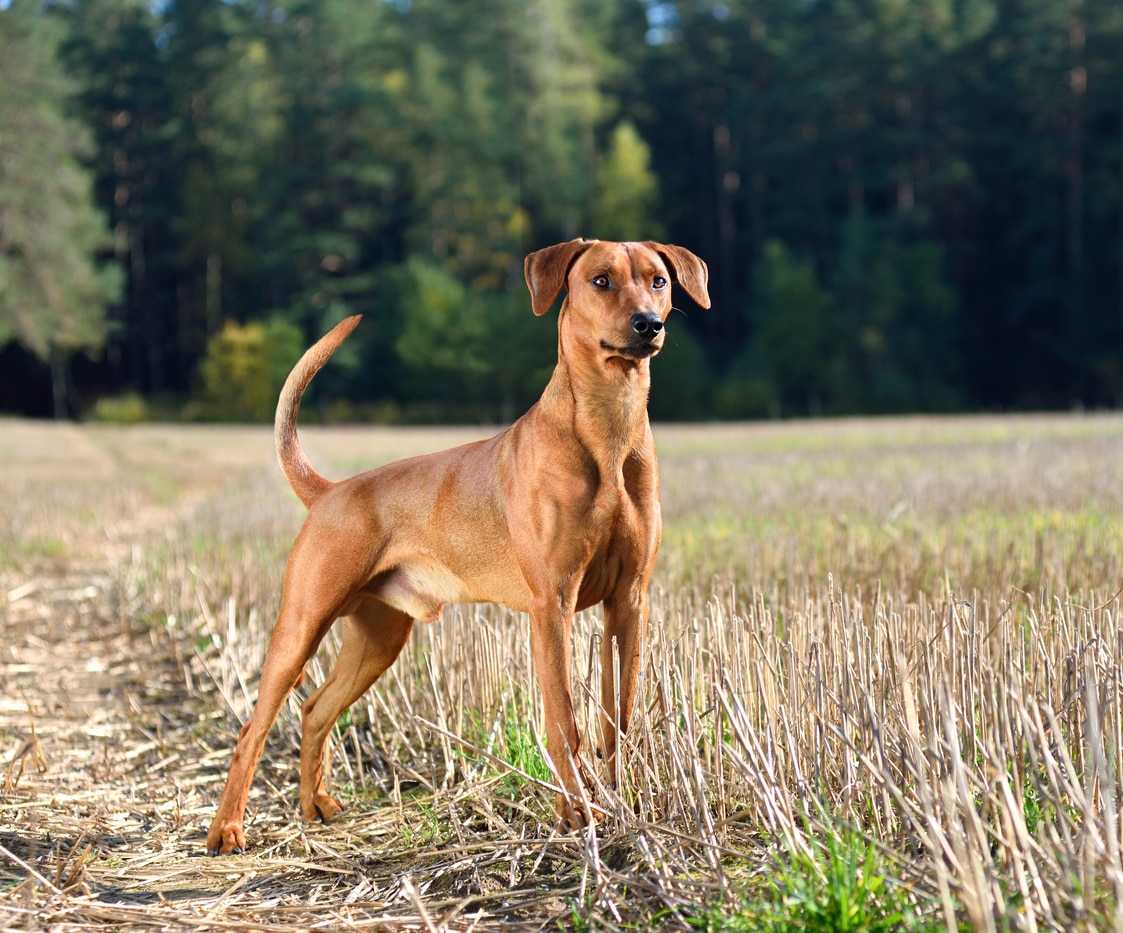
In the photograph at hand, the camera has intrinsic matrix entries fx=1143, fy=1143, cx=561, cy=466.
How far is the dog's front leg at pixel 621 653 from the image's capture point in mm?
3404

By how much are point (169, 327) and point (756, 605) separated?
2086 inches

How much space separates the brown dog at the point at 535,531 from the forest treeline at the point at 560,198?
1479 inches

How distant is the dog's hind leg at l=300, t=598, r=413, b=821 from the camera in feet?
12.9

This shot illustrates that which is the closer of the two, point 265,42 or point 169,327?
point 265,42

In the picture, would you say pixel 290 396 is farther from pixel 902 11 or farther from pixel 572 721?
pixel 902 11

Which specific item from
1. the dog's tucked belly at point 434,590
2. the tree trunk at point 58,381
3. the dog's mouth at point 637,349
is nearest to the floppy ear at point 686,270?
the dog's mouth at point 637,349

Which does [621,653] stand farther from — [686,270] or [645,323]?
[686,270]

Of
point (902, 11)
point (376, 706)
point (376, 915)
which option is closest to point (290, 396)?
point (376, 706)

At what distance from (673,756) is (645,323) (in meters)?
1.15

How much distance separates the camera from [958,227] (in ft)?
164

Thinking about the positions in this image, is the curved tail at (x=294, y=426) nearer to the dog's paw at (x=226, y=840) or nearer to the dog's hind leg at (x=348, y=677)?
the dog's hind leg at (x=348, y=677)

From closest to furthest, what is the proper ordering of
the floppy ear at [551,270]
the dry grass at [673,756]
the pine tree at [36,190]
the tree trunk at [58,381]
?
the dry grass at [673,756], the floppy ear at [551,270], the pine tree at [36,190], the tree trunk at [58,381]

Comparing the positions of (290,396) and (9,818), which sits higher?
(290,396)

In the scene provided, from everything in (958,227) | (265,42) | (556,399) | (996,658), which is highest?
(265,42)
